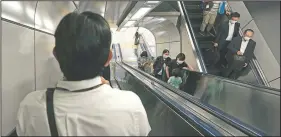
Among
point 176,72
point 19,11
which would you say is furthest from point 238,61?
point 19,11

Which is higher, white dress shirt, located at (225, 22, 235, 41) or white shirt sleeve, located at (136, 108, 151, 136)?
white dress shirt, located at (225, 22, 235, 41)

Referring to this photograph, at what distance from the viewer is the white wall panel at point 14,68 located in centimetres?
171

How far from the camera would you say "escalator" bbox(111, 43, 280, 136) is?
1.88 meters

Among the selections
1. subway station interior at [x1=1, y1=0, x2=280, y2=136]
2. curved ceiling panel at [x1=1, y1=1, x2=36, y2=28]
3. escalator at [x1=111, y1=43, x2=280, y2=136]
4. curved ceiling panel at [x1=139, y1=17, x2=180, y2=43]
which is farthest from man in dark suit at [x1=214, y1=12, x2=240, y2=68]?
curved ceiling panel at [x1=1, y1=1, x2=36, y2=28]

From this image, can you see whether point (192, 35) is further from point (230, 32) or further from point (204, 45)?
point (230, 32)

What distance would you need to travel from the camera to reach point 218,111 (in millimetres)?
3008

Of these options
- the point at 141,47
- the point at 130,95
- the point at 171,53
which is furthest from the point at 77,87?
the point at 141,47

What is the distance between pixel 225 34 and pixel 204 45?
5.17 ft

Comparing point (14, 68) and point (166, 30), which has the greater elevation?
point (166, 30)

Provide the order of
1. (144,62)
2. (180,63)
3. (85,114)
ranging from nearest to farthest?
(85,114)
(180,63)
(144,62)

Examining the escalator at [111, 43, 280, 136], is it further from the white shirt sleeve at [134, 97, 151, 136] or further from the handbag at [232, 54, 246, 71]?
the white shirt sleeve at [134, 97, 151, 136]

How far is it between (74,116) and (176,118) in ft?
4.32

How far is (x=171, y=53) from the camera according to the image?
6.28 meters

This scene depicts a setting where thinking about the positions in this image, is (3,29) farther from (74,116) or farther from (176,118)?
(176,118)
